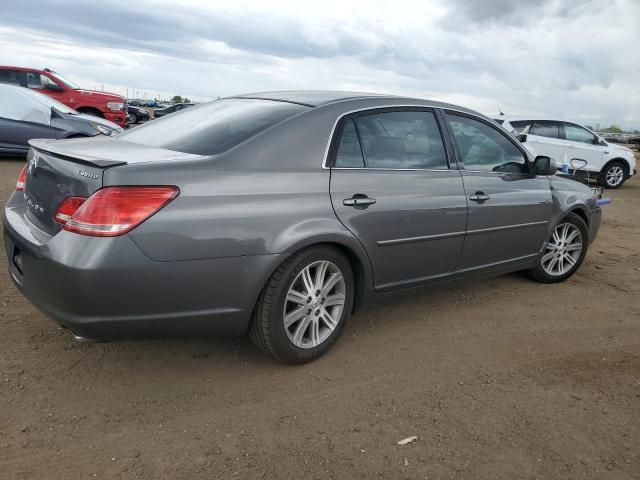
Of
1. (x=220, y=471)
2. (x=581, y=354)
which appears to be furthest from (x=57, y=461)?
(x=581, y=354)

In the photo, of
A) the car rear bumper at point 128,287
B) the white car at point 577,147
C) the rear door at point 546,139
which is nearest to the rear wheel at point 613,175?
the white car at point 577,147

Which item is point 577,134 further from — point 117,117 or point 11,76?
point 11,76

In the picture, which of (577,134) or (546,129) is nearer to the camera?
(546,129)

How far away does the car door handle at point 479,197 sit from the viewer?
12.8 feet

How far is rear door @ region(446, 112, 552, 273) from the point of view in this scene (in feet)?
13.0

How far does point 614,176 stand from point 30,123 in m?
12.9

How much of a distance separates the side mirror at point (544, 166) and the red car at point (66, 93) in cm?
1361

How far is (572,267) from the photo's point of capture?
5.03 meters

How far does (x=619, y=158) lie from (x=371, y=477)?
13.3 metres

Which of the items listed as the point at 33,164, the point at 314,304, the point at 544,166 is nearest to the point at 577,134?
the point at 544,166

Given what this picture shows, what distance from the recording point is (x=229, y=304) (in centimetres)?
280

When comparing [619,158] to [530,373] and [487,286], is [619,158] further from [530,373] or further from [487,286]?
[530,373]

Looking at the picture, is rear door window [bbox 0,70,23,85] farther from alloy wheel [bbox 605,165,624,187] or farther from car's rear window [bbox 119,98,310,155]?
alloy wheel [bbox 605,165,624,187]

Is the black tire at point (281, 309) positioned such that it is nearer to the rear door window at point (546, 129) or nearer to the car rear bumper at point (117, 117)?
the rear door window at point (546, 129)
